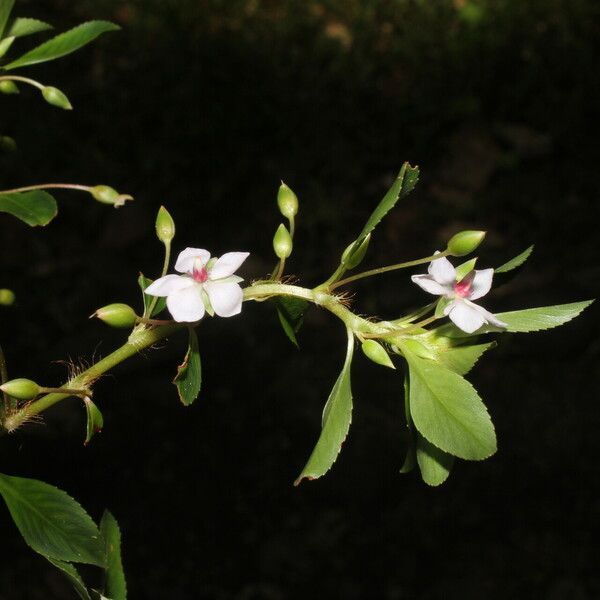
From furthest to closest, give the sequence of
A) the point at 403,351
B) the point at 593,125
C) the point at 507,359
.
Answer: the point at 593,125
the point at 507,359
the point at 403,351

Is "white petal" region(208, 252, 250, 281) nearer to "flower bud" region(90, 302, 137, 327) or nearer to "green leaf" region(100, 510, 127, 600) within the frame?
"flower bud" region(90, 302, 137, 327)

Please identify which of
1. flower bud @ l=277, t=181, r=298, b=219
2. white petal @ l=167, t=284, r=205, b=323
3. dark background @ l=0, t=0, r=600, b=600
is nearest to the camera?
white petal @ l=167, t=284, r=205, b=323

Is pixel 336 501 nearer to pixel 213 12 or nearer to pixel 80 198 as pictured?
pixel 80 198

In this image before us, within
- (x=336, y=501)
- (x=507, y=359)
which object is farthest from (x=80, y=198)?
(x=507, y=359)

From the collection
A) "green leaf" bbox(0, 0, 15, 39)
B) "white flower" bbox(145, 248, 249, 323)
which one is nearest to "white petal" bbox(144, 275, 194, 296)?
"white flower" bbox(145, 248, 249, 323)

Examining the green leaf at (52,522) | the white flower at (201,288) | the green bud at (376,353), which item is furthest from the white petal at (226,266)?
the green leaf at (52,522)

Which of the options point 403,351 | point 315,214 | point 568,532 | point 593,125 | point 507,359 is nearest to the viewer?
point 403,351
